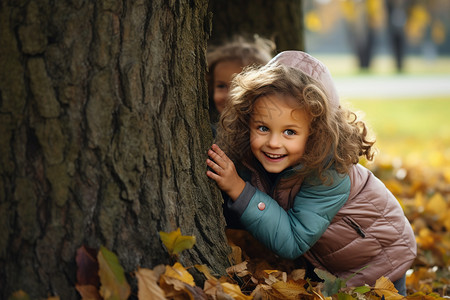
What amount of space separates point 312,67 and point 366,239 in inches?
32.3

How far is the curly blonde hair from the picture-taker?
2.21 meters

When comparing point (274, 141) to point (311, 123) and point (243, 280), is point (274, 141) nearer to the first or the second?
point (311, 123)

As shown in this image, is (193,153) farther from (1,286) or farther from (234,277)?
(1,286)

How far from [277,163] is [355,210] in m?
0.44

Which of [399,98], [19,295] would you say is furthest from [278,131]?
[399,98]

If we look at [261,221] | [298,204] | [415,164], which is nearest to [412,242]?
[298,204]

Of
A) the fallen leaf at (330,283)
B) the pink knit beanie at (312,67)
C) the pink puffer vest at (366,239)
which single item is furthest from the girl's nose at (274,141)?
the fallen leaf at (330,283)

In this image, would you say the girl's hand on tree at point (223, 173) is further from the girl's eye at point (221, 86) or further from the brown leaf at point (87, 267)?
the girl's eye at point (221, 86)

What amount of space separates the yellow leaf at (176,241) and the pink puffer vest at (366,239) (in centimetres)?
90

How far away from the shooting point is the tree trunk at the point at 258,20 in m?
4.23

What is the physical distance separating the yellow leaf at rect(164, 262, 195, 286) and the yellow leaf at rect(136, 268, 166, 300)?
8 cm

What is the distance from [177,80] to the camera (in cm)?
188

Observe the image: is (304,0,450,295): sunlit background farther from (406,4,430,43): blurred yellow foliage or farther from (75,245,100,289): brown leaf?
(75,245,100,289): brown leaf

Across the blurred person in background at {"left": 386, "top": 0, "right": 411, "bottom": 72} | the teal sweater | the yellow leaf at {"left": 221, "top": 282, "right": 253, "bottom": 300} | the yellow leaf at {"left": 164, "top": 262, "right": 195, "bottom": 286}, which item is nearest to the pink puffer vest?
the teal sweater
